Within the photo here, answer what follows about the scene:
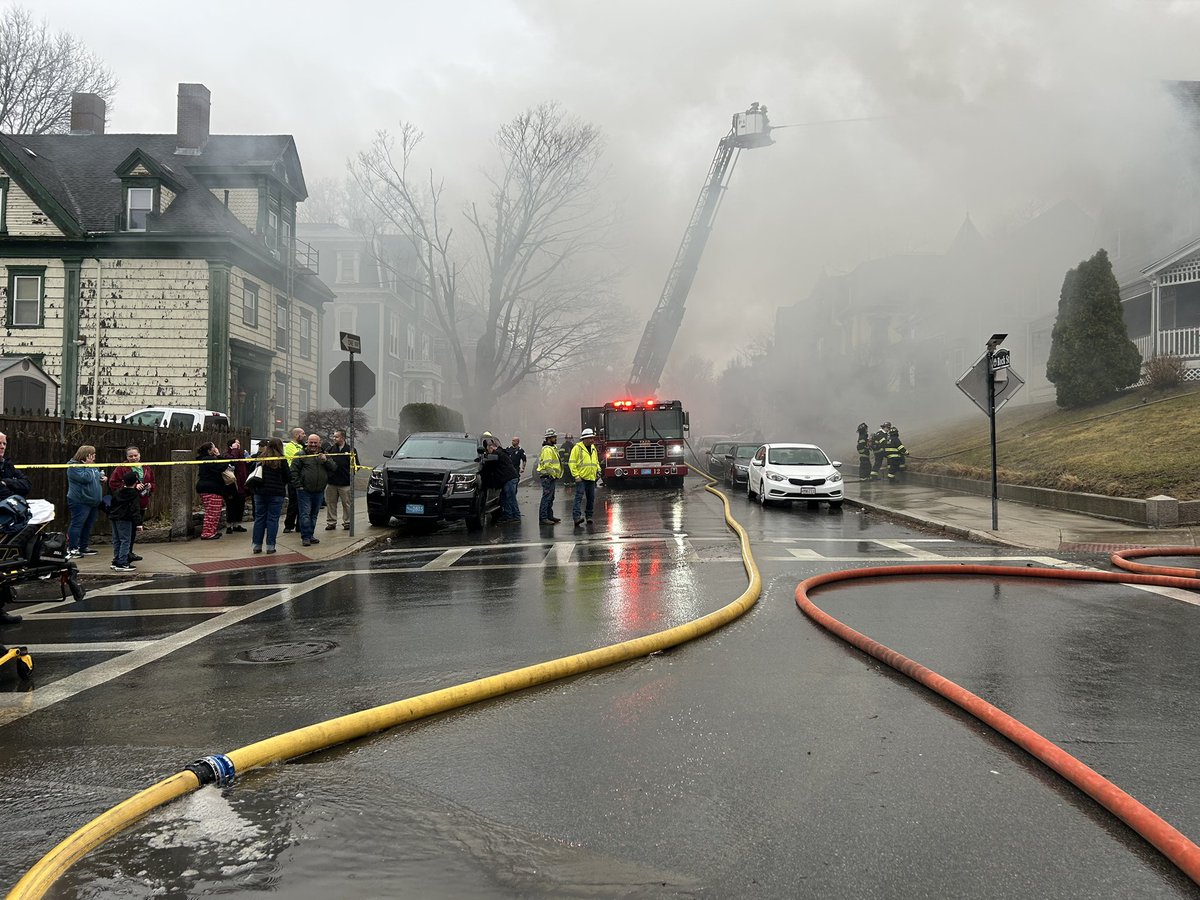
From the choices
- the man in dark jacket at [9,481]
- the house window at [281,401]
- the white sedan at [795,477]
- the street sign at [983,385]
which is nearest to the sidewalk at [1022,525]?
the white sedan at [795,477]

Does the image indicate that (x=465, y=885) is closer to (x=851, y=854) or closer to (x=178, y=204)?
(x=851, y=854)

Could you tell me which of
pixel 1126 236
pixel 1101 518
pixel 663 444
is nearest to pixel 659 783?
pixel 1101 518

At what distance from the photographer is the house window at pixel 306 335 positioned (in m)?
30.8

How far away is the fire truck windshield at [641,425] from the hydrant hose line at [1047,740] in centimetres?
1706

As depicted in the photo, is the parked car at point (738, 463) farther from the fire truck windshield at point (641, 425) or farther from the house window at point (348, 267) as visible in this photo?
the house window at point (348, 267)

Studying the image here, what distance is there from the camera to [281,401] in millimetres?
28703

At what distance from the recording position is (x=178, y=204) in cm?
2527

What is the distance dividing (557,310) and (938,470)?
1879 cm

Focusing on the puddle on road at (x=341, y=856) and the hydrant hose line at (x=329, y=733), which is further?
the hydrant hose line at (x=329, y=733)

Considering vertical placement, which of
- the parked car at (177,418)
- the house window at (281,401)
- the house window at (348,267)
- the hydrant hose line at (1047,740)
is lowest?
the hydrant hose line at (1047,740)

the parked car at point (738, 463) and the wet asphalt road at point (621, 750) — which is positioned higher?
the parked car at point (738, 463)

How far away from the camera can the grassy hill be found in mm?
14852

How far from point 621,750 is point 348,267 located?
43210 mm

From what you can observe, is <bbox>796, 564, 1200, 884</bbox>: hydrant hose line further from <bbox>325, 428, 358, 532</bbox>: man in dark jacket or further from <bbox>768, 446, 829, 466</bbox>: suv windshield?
<bbox>768, 446, 829, 466</bbox>: suv windshield
